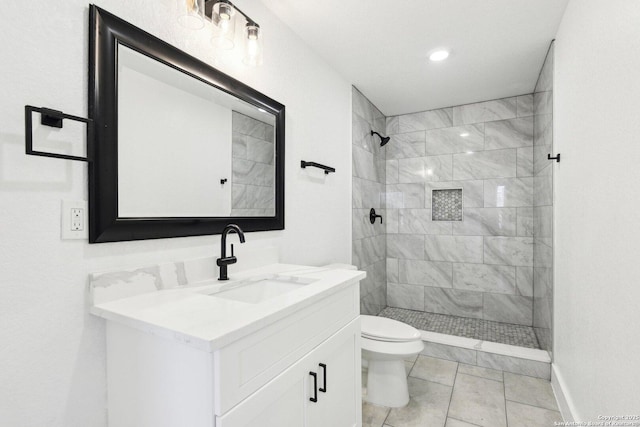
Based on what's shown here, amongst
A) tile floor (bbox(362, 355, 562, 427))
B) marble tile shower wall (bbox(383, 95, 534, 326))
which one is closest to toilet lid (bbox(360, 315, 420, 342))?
tile floor (bbox(362, 355, 562, 427))

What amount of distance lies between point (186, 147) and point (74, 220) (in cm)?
54

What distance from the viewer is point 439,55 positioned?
240cm

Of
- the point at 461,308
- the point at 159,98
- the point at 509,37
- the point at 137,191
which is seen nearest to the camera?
the point at 137,191

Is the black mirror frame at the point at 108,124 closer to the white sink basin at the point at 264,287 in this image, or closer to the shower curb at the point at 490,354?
the white sink basin at the point at 264,287

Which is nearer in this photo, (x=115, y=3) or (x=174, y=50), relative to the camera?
(x=115, y=3)

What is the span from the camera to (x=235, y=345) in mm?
852

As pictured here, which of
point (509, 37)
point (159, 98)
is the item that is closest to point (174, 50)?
point (159, 98)

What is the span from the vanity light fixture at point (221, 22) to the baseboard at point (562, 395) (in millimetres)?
2474

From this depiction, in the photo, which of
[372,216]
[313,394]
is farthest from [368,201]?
[313,394]

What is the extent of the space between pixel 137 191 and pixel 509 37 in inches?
96.5

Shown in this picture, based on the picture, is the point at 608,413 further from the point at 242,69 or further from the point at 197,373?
the point at 242,69

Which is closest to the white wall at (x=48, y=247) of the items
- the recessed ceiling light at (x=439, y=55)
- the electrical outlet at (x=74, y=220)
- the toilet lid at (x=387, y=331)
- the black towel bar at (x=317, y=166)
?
the electrical outlet at (x=74, y=220)

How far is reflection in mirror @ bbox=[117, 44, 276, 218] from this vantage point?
1177 mm

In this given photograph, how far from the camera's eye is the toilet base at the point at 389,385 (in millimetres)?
2004
